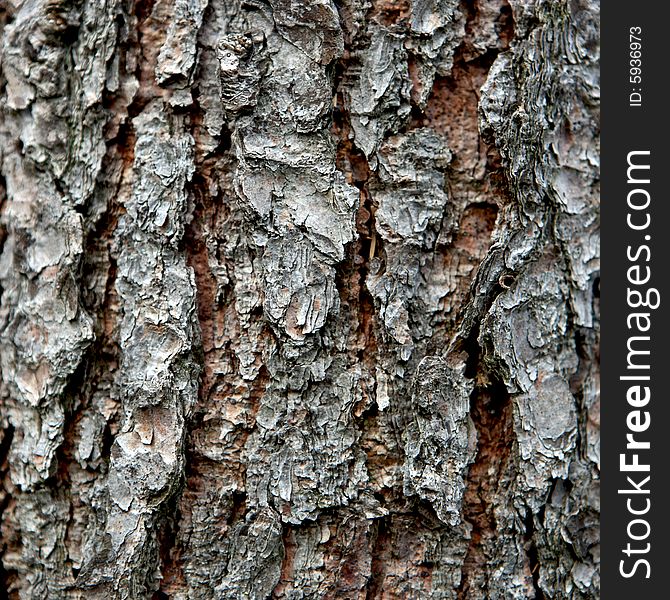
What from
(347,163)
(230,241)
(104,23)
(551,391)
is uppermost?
(104,23)

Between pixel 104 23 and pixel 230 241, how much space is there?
0.40 m

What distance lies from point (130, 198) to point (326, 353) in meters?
0.40

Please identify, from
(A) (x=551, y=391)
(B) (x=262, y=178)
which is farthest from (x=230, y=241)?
(A) (x=551, y=391)

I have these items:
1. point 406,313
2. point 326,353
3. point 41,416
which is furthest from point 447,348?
point 41,416

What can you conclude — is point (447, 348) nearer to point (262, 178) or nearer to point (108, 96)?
point (262, 178)

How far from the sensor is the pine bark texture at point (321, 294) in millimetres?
1062

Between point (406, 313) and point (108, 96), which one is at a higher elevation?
point (108, 96)

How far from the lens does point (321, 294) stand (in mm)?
1056

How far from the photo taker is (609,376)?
3.68 ft

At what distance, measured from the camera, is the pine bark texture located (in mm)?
1062

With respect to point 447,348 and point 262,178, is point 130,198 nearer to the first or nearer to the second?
point 262,178

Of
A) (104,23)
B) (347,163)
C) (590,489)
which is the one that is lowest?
(590,489)

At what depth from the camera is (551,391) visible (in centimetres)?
109

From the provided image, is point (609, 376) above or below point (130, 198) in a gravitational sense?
below
